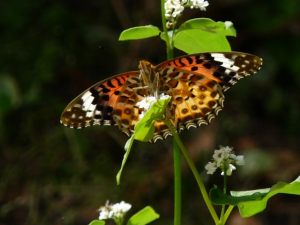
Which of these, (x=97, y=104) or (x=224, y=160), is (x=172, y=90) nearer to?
(x=97, y=104)

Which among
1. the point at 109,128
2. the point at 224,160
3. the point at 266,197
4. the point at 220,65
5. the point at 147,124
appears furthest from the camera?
the point at 109,128

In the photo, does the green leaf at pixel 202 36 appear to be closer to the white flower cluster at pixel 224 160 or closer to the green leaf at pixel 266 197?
the white flower cluster at pixel 224 160

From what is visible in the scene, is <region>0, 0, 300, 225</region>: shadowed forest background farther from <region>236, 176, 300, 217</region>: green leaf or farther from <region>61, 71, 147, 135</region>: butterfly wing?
<region>236, 176, 300, 217</region>: green leaf

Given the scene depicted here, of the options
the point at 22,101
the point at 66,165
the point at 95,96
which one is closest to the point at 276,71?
the point at 66,165

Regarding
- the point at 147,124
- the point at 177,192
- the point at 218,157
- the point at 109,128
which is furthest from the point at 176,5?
the point at 109,128

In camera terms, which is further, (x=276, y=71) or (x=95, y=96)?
(x=276, y=71)

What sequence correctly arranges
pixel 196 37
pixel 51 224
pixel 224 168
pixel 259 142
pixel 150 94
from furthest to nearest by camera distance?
pixel 259 142 → pixel 51 224 → pixel 150 94 → pixel 196 37 → pixel 224 168

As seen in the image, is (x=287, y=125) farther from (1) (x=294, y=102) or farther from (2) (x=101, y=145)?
(2) (x=101, y=145)

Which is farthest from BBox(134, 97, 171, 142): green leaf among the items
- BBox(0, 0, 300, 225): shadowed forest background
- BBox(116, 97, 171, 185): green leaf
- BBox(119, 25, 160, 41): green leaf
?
BBox(0, 0, 300, 225): shadowed forest background
